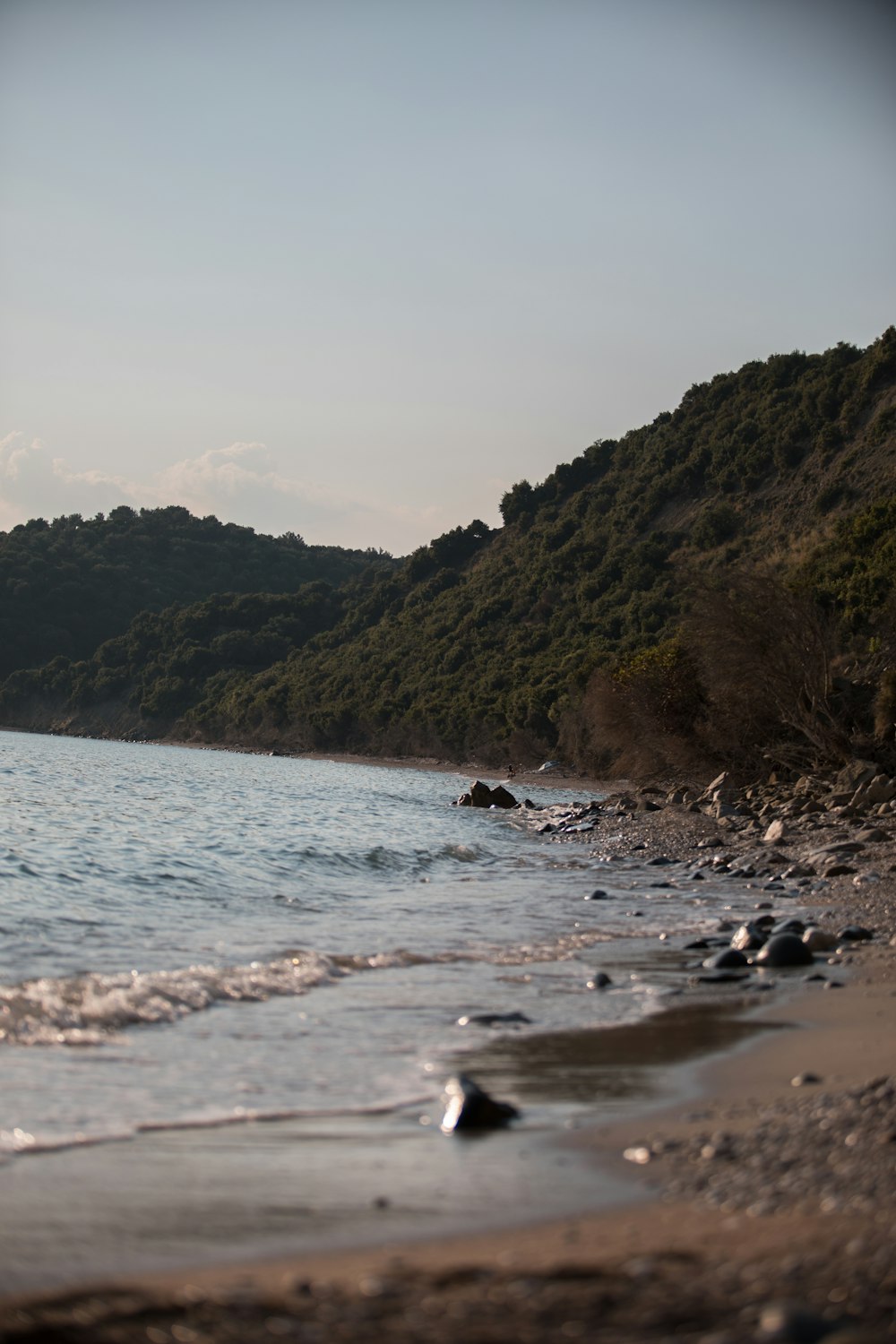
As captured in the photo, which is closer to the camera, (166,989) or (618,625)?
(166,989)

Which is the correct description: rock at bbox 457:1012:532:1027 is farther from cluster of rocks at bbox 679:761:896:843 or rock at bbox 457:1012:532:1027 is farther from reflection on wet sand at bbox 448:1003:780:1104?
cluster of rocks at bbox 679:761:896:843

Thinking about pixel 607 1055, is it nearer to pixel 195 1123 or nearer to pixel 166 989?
pixel 195 1123

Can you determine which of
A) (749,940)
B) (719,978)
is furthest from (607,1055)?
(749,940)

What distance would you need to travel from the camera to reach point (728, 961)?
9.71 m

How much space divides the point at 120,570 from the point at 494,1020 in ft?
511

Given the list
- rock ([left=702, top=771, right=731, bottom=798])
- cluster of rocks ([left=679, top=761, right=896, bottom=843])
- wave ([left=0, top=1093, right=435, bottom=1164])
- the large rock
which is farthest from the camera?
the large rock

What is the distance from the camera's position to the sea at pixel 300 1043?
167 inches

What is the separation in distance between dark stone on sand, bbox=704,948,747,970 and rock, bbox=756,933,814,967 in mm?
157

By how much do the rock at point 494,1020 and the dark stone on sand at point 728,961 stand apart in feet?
7.94

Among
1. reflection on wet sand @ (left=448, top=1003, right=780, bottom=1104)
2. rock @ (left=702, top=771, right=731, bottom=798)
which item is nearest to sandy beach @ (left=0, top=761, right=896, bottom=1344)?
reflection on wet sand @ (left=448, top=1003, right=780, bottom=1104)

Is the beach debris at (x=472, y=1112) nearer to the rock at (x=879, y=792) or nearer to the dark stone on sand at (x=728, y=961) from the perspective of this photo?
the dark stone on sand at (x=728, y=961)

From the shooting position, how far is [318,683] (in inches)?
4562

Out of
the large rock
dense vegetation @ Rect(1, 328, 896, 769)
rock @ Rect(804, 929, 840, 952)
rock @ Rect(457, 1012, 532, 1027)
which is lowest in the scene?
the large rock

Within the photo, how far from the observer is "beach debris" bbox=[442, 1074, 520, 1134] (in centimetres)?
532
